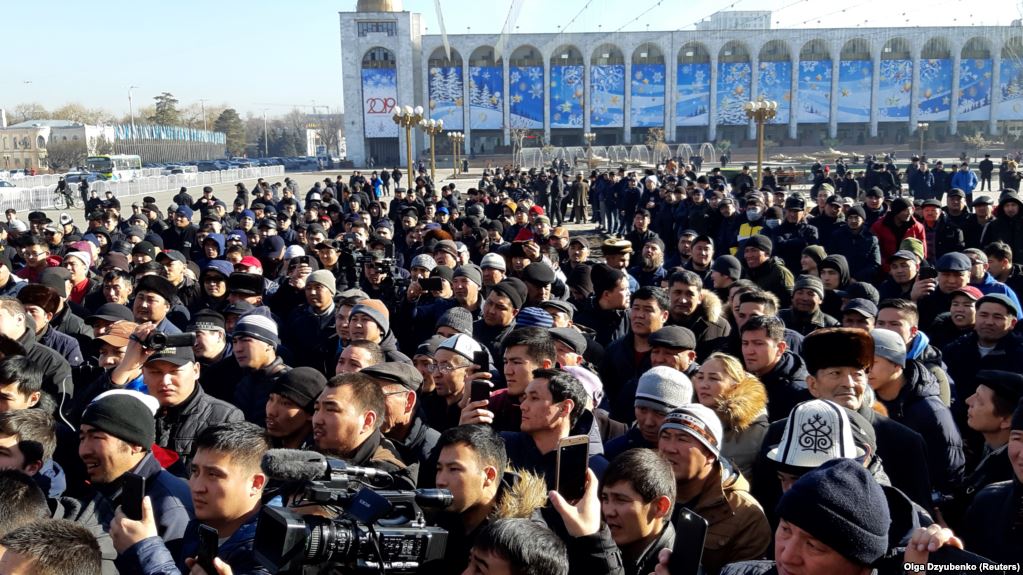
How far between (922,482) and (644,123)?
222 ft

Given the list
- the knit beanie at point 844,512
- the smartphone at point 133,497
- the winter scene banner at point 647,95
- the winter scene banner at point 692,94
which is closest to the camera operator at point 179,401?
the smartphone at point 133,497

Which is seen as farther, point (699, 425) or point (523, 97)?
point (523, 97)

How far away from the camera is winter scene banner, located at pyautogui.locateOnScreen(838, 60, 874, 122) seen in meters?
69.6

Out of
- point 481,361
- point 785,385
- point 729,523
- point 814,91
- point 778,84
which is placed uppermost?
point 778,84

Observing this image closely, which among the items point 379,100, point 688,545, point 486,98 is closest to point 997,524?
point 688,545

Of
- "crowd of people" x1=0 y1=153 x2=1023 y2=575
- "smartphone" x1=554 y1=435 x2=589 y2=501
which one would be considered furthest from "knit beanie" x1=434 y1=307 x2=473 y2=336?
"smartphone" x1=554 y1=435 x2=589 y2=501

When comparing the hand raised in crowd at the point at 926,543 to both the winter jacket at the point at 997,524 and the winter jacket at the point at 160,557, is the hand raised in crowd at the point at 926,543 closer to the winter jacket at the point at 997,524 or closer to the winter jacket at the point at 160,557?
the winter jacket at the point at 997,524

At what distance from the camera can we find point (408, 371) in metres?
4.37

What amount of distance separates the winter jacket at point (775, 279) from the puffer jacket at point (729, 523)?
4653 mm

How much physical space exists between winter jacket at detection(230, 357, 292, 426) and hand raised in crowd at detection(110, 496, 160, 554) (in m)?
2.02

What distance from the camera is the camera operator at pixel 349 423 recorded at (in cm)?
352

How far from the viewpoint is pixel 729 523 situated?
3.19 metres

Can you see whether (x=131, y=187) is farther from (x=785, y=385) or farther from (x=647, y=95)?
(x=647, y=95)

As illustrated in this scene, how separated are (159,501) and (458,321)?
8.63 feet
